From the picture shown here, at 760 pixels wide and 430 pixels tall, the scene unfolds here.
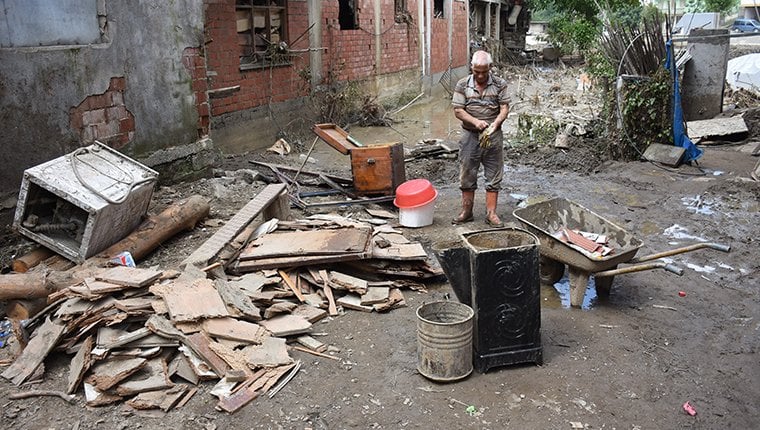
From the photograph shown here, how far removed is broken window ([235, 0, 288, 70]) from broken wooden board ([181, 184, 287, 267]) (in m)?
5.06

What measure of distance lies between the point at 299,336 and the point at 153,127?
13.4 feet

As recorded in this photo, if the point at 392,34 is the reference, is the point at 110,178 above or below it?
below

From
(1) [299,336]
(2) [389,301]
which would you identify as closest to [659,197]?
(2) [389,301]

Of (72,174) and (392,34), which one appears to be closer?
(72,174)

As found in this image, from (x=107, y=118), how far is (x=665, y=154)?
8102 mm

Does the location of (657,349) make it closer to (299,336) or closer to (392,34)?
(299,336)

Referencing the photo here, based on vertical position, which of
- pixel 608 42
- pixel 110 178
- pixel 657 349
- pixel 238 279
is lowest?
pixel 657 349

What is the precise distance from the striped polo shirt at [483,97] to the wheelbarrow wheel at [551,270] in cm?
212

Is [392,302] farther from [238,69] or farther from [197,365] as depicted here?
[238,69]

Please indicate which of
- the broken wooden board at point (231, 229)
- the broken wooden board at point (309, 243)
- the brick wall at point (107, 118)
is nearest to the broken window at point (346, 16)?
the brick wall at point (107, 118)

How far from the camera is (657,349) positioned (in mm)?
4695

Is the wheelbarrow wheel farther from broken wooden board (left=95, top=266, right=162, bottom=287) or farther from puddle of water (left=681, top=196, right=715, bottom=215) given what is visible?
broken wooden board (left=95, top=266, right=162, bottom=287)

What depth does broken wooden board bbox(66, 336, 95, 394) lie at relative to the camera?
4.17 meters

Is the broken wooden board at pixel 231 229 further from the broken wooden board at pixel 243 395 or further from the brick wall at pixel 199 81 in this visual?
the brick wall at pixel 199 81
